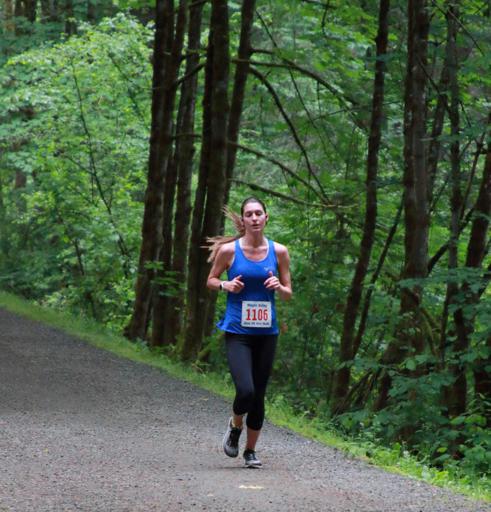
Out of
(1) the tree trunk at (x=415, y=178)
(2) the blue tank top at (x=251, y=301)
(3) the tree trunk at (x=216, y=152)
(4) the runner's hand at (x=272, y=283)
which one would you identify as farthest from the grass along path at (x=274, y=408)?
(1) the tree trunk at (x=415, y=178)

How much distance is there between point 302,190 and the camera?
19297 mm

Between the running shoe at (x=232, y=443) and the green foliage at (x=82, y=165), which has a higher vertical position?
Answer: the green foliage at (x=82, y=165)

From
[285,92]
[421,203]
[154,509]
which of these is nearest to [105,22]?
[285,92]

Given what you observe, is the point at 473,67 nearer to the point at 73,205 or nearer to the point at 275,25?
the point at 275,25

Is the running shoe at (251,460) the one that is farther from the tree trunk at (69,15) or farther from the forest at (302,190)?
the tree trunk at (69,15)

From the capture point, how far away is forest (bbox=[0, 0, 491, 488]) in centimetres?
1390

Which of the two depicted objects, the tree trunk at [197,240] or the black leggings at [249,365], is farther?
the tree trunk at [197,240]

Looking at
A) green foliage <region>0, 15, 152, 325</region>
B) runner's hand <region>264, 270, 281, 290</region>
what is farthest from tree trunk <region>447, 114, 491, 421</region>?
green foliage <region>0, 15, 152, 325</region>

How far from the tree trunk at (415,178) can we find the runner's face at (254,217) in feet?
18.6

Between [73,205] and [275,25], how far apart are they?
6438 mm

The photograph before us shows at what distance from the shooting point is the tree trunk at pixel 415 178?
1424cm

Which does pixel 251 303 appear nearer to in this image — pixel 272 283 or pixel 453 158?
pixel 272 283

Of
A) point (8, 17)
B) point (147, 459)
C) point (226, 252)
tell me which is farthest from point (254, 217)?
point (8, 17)

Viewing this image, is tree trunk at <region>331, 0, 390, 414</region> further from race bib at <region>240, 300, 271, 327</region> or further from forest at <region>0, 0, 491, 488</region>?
race bib at <region>240, 300, 271, 327</region>
